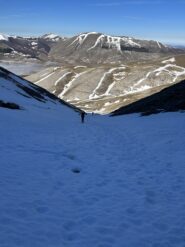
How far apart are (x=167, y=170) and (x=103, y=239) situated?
380 inches

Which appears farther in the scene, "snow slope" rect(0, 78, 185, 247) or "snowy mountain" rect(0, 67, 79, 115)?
"snowy mountain" rect(0, 67, 79, 115)

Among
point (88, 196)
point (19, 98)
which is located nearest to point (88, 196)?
point (88, 196)

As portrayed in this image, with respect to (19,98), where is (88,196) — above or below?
above

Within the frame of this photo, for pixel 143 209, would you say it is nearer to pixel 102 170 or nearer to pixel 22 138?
pixel 102 170

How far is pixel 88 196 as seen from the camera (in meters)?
14.8

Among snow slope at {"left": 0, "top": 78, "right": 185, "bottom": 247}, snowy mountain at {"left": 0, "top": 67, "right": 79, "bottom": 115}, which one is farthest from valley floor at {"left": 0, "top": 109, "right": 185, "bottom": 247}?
snowy mountain at {"left": 0, "top": 67, "right": 79, "bottom": 115}

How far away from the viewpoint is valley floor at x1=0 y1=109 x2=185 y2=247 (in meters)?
10.9

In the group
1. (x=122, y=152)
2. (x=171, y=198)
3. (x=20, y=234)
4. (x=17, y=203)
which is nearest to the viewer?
(x=20, y=234)

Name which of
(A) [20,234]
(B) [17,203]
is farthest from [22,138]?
(A) [20,234]

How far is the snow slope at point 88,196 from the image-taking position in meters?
10.9

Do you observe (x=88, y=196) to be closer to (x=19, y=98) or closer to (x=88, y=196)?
(x=88, y=196)

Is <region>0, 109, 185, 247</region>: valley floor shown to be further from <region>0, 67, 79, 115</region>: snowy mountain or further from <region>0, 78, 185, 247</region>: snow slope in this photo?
<region>0, 67, 79, 115</region>: snowy mountain

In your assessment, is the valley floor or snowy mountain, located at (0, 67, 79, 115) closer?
the valley floor

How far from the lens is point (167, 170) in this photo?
19.6 metres
